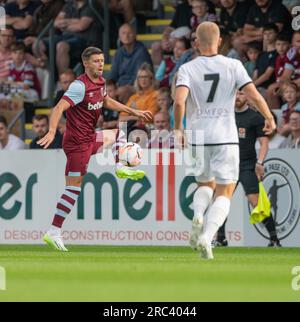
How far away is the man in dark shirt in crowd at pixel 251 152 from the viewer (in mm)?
17516

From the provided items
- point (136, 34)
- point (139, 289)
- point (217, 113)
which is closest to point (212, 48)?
point (217, 113)

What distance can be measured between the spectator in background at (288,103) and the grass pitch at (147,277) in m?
3.99

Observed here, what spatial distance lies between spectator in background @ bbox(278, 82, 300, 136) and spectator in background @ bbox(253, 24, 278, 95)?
71 centimetres

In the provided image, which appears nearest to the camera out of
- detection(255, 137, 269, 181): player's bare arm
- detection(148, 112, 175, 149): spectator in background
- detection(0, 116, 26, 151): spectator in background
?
detection(255, 137, 269, 181): player's bare arm

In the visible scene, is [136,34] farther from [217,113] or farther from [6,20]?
[217,113]

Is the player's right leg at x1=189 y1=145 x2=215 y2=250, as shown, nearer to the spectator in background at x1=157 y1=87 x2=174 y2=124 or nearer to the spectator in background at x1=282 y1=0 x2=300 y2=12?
the spectator in background at x1=157 y1=87 x2=174 y2=124

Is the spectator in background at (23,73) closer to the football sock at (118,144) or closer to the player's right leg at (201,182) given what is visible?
the football sock at (118,144)

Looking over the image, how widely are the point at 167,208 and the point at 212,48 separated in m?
6.05

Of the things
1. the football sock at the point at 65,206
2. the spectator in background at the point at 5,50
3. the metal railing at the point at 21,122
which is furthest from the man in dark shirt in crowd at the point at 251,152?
the spectator in background at the point at 5,50

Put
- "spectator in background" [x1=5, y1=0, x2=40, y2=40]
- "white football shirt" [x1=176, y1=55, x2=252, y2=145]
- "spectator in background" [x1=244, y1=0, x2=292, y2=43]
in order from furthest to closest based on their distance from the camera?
"spectator in background" [x1=5, y1=0, x2=40, y2=40] < "spectator in background" [x1=244, y1=0, x2=292, y2=43] < "white football shirt" [x1=176, y1=55, x2=252, y2=145]

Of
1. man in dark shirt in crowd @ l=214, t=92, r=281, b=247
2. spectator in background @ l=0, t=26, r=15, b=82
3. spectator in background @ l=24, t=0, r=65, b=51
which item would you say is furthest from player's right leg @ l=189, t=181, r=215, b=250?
spectator in background @ l=24, t=0, r=65, b=51

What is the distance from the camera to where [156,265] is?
492 inches

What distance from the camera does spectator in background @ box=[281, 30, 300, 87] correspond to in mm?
19875

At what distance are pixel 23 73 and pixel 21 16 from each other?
161cm
